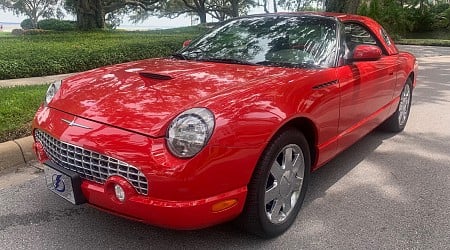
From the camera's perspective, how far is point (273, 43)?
11.8 feet

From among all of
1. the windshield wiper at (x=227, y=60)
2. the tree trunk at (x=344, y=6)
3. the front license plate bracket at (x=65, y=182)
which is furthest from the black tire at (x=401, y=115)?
the tree trunk at (x=344, y=6)

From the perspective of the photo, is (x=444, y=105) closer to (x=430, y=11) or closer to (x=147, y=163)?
(x=147, y=163)

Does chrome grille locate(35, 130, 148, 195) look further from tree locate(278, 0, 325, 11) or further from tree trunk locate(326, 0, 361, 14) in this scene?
tree locate(278, 0, 325, 11)

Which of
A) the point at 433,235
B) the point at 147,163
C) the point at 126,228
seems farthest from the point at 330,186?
the point at 147,163

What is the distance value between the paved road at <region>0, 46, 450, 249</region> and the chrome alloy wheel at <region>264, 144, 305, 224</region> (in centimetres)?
16

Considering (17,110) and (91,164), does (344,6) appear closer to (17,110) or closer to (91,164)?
(17,110)

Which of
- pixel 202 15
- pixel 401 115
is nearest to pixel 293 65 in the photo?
pixel 401 115

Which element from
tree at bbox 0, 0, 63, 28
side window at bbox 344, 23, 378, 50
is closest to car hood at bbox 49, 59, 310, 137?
side window at bbox 344, 23, 378, 50

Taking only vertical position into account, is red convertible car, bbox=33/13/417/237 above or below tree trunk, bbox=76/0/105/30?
below

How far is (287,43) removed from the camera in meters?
3.57

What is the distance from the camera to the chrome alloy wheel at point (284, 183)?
8.94ft

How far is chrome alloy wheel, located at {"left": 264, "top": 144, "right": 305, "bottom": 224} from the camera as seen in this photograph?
107 inches

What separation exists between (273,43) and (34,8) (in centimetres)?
4639

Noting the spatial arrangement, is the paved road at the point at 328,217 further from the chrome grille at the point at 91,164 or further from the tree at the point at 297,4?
the tree at the point at 297,4
